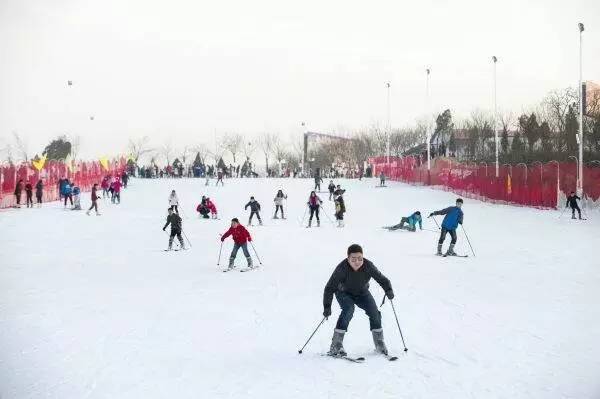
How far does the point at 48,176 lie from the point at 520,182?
25.3m

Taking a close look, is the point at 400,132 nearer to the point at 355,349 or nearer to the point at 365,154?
the point at 365,154

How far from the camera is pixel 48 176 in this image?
118 feet

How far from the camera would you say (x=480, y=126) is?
212ft

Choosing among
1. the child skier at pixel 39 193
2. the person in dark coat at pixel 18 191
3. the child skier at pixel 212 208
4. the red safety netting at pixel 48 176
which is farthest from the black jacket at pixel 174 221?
the child skier at pixel 39 193

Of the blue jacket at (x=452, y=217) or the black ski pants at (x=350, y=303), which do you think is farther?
the blue jacket at (x=452, y=217)

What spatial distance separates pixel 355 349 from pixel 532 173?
81.3ft

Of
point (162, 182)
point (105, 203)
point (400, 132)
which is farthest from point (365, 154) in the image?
point (105, 203)

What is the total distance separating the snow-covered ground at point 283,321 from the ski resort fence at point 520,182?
24.2ft

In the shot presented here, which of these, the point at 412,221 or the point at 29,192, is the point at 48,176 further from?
the point at 412,221

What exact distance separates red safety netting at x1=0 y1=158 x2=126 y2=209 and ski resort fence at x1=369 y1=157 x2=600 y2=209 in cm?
2400

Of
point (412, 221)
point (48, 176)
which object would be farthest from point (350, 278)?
point (48, 176)

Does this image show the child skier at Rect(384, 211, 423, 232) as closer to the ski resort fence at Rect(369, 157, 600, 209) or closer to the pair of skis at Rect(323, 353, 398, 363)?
the ski resort fence at Rect(369, 157, 600, 209)

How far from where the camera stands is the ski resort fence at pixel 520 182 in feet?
89.7

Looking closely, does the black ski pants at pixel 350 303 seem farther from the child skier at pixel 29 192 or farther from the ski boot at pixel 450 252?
the child skier at pixel 29 192
